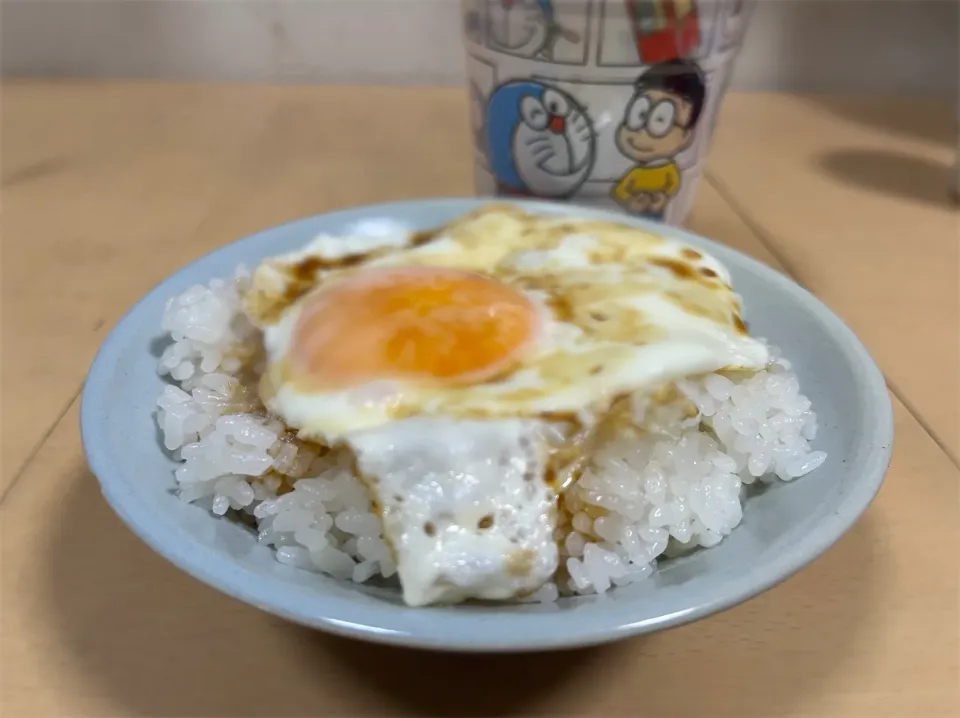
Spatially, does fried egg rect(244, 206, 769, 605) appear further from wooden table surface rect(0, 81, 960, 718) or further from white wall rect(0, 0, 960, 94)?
white wall rect(0, 0, 960, 94)

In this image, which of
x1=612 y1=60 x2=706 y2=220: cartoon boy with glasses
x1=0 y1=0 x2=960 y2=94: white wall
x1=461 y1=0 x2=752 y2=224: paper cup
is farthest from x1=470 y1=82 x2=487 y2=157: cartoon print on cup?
x1=0 y1=0 x2=960 y2=94: white wall

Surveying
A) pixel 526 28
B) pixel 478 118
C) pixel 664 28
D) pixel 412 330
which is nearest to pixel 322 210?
pixel 478 118

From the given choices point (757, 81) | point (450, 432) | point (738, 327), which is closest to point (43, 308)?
point (450, 432)

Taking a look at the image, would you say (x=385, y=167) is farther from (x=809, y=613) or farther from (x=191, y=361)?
(x=809, y=613)

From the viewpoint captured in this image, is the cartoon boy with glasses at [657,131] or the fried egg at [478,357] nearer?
the fried egg at [478,357]

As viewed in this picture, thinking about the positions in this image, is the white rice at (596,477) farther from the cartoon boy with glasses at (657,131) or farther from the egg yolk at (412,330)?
the cartoon boy with glasses at (657,131)

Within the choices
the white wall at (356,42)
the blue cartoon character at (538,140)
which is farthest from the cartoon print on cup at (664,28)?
the white wall at (356,42)

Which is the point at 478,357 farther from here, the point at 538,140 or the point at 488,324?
the point at 538,140
